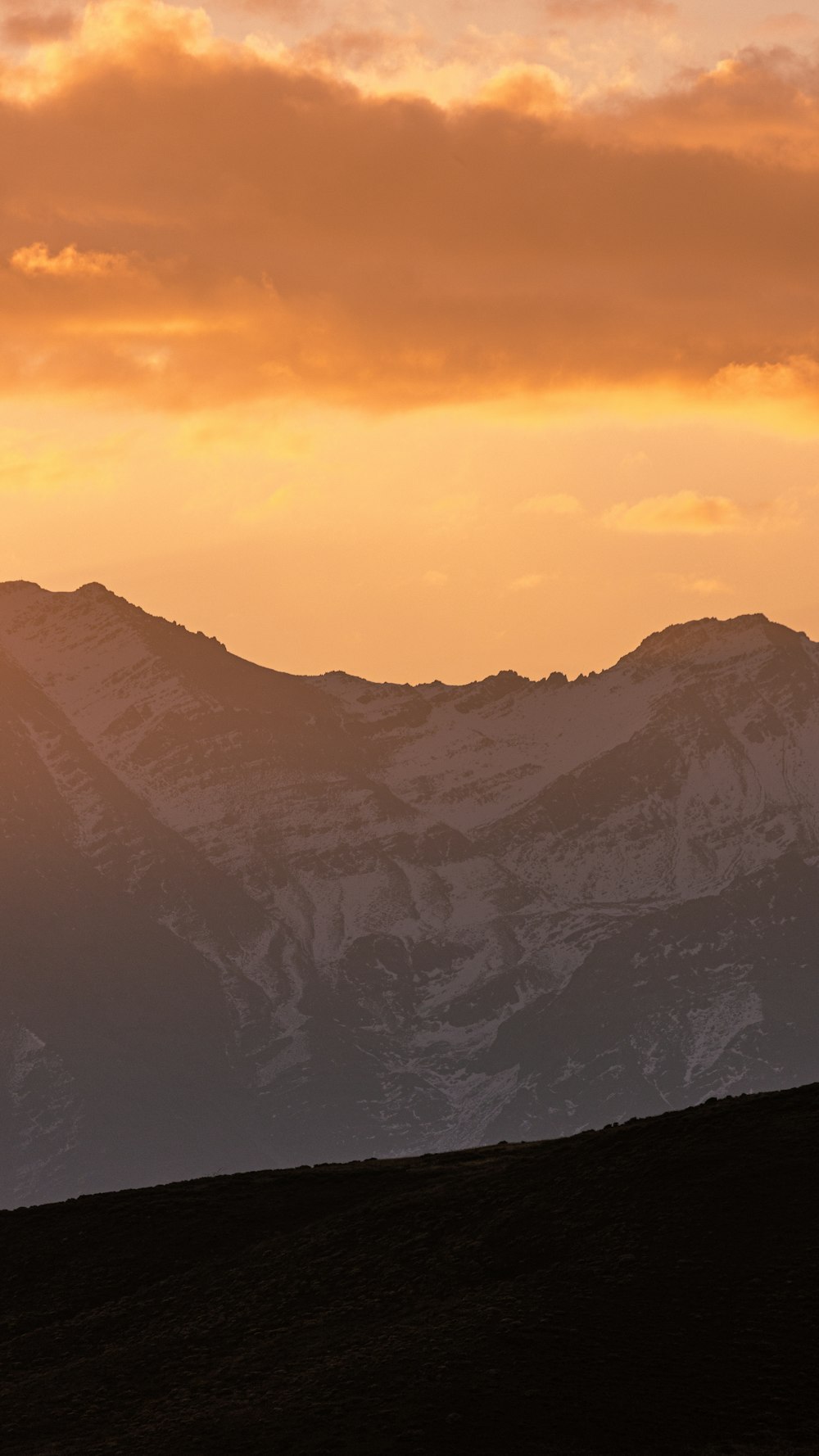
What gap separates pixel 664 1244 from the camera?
99.2m

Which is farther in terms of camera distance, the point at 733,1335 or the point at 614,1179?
the point at 614,1179

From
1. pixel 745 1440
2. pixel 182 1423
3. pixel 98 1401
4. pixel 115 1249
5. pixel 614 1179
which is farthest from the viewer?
pixel 115 1249

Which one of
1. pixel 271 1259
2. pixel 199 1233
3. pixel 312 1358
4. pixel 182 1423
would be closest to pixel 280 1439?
pixel 182 1423

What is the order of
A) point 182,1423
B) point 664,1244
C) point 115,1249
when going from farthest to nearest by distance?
point 115,1249, point 664,1244, point 182,1423

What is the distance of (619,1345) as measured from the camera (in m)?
88.5

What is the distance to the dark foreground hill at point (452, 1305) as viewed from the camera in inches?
3250

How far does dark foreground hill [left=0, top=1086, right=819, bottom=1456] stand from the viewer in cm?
8256

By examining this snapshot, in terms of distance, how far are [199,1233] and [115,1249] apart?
4.31 meters

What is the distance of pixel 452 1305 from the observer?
9738 cm

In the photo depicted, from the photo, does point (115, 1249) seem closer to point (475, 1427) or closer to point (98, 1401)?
point (98, 1401)

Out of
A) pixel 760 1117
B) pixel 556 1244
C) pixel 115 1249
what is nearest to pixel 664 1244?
pixel 556 1244

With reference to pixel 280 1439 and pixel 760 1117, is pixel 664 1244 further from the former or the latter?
pixel 280 1439

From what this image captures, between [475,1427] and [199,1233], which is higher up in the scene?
[199,1233]

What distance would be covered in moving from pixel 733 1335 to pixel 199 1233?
126 feet
